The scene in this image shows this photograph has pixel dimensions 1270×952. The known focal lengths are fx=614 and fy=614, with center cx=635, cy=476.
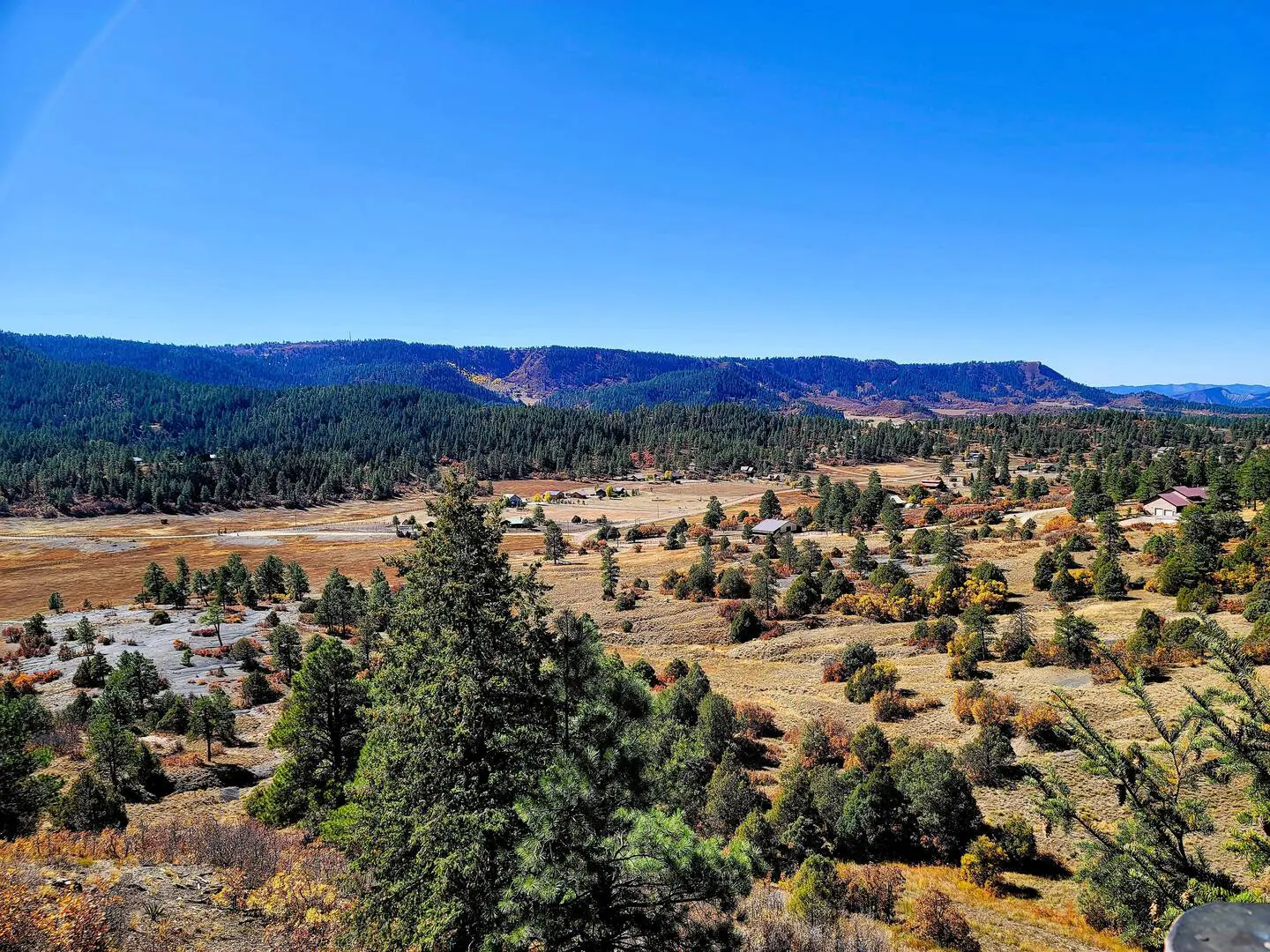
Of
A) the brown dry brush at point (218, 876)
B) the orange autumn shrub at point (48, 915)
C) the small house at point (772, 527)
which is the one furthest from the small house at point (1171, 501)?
the orange autumn shrub at point (48, 915)

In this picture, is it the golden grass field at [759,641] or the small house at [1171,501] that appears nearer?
the golden grass field at [759,641]

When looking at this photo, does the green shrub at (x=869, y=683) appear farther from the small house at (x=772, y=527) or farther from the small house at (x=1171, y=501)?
the small house at (x=1171, y=501)

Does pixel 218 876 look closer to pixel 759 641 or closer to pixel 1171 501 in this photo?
pixel 759 641

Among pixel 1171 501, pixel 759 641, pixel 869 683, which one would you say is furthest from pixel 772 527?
pixel 869 683

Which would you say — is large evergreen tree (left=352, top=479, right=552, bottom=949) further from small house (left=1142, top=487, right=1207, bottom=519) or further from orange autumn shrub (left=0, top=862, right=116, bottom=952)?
small house (left=1142, top=487, right=1207, bottom=519)

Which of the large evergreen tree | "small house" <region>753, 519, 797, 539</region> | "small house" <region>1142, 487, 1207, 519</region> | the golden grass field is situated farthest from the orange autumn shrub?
"small house" <region>1142, 487, 1207, 519</region>

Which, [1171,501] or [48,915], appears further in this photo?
[1171,501]
